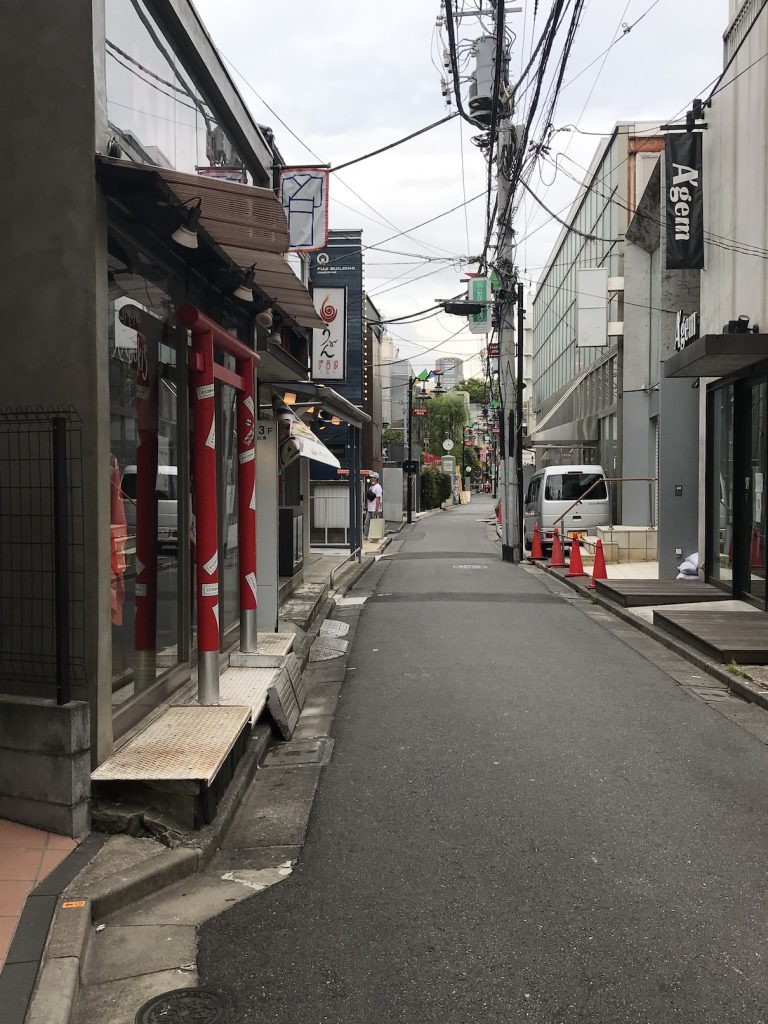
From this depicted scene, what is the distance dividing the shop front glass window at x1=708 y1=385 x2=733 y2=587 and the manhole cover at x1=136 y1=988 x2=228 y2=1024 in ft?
37.0

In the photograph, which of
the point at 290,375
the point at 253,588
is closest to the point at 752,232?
the point at 290,375

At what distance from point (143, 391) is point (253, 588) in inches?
89.3

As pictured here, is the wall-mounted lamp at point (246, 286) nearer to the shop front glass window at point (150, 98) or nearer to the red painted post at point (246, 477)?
the red painted post at point (246, 477)

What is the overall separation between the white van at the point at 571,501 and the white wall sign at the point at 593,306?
4.00 m

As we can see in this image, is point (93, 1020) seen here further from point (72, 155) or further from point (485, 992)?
point (72, 155)

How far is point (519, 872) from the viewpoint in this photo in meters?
4.53

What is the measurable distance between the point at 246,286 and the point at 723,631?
6163 millimetres

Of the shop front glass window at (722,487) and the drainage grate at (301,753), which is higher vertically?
the shop front glass window at (722,487)

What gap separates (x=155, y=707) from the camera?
6422 millimetres

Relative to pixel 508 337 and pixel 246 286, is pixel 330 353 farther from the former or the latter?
pixel 246 286

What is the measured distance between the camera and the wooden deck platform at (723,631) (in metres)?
9.16

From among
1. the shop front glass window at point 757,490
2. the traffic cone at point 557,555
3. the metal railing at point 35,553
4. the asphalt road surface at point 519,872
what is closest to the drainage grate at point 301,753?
the asphalt road surface at point 519,872

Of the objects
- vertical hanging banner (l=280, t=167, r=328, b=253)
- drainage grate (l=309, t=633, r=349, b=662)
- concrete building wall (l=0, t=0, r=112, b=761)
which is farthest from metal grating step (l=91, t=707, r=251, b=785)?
vertical hanging banner (l=280, t=167, r=328, b=253)

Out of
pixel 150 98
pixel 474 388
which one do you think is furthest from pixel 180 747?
pixel 474 388
